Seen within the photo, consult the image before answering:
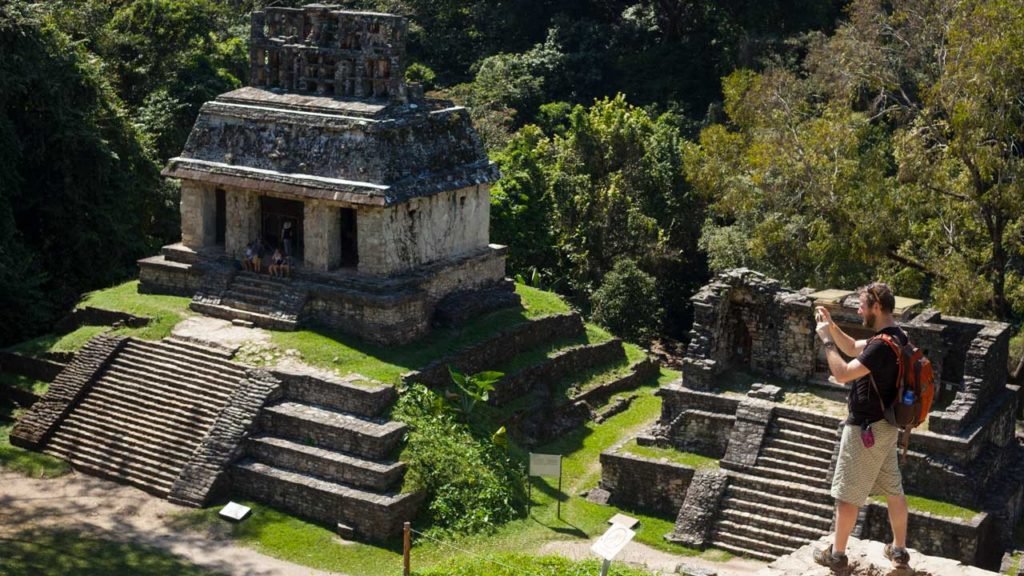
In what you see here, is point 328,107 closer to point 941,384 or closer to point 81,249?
point 81,249

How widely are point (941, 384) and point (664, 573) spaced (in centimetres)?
553

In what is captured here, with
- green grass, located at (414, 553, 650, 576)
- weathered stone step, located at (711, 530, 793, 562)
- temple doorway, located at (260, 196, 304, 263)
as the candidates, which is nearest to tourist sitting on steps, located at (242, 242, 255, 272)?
temple doorway, located at (260, 196, 304, 263)

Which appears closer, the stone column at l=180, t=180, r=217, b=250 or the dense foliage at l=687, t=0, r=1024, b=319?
the dense foliage at l=687, t=0, r=1024, b=319

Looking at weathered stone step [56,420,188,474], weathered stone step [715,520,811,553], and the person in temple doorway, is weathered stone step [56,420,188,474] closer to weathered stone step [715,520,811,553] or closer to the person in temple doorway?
the person in temple doorway

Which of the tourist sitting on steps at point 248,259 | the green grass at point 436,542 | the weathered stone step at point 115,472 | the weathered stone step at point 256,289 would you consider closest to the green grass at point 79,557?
the green grass at point 436,542

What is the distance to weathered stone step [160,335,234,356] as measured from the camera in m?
20.8

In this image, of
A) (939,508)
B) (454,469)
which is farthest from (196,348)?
(939,508)

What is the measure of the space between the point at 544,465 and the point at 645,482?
144 centimetres

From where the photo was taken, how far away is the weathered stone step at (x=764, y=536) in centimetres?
1792

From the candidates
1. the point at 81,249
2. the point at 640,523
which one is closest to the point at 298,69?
the point at 81,249

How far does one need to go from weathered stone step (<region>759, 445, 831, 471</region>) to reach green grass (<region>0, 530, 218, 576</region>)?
7495mm

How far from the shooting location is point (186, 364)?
20.9m

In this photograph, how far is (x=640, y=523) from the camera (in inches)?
746

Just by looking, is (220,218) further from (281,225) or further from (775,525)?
(775,525)
